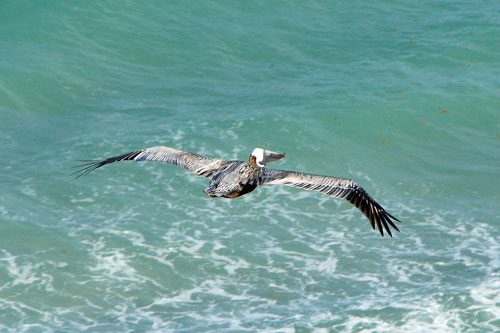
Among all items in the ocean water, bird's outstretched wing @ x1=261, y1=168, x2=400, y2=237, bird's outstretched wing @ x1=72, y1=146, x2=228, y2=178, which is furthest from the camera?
the ocean water

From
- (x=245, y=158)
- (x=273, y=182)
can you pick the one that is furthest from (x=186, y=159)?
(x=245, y=158)

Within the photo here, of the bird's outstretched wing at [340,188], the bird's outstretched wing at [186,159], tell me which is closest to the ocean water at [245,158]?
the bird's outstretched wing at [340,188]

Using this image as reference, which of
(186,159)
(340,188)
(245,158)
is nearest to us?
(340,188)

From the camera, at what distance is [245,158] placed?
44.7 ft

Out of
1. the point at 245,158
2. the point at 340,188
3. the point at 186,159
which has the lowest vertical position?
the point at 340,188

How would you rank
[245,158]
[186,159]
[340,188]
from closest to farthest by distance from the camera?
[340,188], [186,159], [245,158]

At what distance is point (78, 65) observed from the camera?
17.8 meters

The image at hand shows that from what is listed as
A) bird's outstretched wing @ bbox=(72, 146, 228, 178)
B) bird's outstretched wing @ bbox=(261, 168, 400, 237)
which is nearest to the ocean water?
bird's outstretched wing @ bbox=(261, 168, 400, 237)

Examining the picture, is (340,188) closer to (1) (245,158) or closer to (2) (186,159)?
(2) (186,159)

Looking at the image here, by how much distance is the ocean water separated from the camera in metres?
9.78

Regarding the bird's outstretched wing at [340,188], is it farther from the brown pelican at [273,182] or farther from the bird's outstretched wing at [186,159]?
the bird's outstretched wing at [186,159]

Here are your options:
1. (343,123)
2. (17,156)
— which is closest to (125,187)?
(17,156)

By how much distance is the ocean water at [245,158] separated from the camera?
9.78m

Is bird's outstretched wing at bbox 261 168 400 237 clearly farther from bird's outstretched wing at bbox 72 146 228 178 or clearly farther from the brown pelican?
bird's outstretched wing at bbox 72 146 228 178
